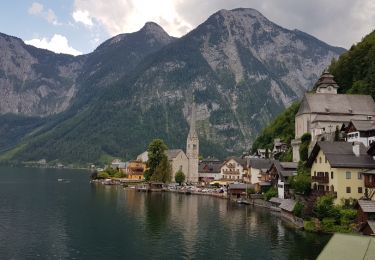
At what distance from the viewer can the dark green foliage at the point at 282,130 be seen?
151 meters

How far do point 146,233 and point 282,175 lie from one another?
4366 centimetres

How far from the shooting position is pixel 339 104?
11669cm

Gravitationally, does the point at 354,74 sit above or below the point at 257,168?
above

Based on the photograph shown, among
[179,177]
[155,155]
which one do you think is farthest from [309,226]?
[179,177]

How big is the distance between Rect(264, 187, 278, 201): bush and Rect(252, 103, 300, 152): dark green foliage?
100.0ft

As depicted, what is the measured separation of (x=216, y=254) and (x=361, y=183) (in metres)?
30.2

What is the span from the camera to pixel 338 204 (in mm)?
73750

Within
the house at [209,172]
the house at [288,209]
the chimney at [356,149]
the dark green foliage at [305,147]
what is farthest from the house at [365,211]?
the house at [209,172]

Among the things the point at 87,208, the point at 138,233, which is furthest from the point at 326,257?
the point at 87,208

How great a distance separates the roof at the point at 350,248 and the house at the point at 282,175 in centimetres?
6594

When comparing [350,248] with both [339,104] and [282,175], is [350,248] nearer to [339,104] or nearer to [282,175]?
[282,175]

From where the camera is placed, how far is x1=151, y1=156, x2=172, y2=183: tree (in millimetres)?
168475

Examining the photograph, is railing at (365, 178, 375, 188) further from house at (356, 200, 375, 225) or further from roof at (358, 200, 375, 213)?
roof at (358, 200, 375, 213)

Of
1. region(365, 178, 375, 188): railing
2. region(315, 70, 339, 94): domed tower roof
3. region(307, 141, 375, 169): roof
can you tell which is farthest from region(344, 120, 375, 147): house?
region(315, 70, 339, 94): domed tower roof
